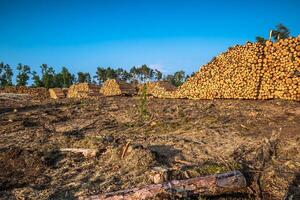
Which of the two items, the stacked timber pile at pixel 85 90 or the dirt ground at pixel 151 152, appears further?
the stacked timber pile at pixel 85 90

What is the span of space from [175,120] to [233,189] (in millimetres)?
5371

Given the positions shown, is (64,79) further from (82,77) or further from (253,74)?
(253,74)

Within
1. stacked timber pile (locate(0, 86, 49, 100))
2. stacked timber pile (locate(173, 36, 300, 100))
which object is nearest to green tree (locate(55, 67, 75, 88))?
stacked timber pile (locate(0, 86, 49, 100))

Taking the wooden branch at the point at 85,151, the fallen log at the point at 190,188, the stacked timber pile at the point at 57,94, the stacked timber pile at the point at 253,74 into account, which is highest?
the stacked timber pile at the point at 253,74

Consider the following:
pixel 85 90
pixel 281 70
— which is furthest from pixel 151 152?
pixel 85 90

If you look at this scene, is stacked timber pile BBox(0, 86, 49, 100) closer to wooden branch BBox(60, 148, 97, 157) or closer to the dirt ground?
the dirt ground

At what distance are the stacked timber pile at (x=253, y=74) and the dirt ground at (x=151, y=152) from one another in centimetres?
193

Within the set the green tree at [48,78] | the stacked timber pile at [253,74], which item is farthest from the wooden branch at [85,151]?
the green tree at [48,78]

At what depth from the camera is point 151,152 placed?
6.13m

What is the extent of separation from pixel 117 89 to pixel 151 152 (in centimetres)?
1886

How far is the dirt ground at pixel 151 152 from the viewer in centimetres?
511

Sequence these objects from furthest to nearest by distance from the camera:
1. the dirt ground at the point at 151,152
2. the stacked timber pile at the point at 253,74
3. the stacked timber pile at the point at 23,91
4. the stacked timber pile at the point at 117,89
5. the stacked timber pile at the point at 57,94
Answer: the stacked timber pile at the point at 57,94, the stacked timber pile at the point at 23,91, the stacked timber pile at the point at 117,89, the stacked timber pile at the point at 253,74, the dirt ground at the point at 151,152

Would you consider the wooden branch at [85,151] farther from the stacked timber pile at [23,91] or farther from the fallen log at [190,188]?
the stacked timber pile at [23,91]

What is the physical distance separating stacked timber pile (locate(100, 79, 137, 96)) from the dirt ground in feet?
44.5
